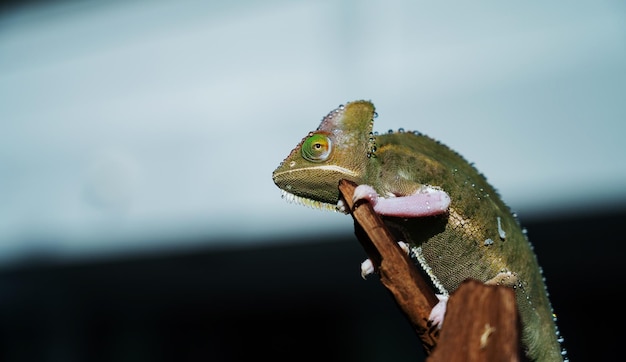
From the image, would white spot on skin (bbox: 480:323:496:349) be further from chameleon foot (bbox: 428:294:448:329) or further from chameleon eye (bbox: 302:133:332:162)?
chameleon eye (bbox: 302:133:332:162)

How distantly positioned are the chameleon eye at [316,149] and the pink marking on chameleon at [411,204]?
0.14 m

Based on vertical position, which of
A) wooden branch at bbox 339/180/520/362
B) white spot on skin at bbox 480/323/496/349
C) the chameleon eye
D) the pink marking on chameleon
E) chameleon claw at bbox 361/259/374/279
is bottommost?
white spot on skin at bbox 480/323/496/349

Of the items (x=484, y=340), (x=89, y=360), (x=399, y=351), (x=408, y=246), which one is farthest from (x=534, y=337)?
(x=89, y=360)

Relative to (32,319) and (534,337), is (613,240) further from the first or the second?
(32,319)

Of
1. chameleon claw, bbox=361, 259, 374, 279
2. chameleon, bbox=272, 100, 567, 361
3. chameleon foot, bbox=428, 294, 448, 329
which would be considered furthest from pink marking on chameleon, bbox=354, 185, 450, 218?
chameleon foot, bbox=428, 294, 448, 329

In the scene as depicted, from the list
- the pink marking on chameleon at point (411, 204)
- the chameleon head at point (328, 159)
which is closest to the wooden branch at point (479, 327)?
the pink marking on chameleon at point (411, 204)

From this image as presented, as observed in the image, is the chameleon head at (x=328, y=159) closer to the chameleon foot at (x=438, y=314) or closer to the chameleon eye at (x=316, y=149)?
the chameleon eye at (x=316, y=149)

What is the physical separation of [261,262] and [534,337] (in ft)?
13.5

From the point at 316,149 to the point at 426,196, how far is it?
261 millimetres

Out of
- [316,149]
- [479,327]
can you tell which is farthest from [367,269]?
[479,327]

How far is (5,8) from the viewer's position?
6.88 m

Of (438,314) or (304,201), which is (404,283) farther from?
(304,201)

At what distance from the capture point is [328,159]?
1516mm

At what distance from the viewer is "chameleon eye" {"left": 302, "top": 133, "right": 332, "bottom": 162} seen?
4.97 ft
